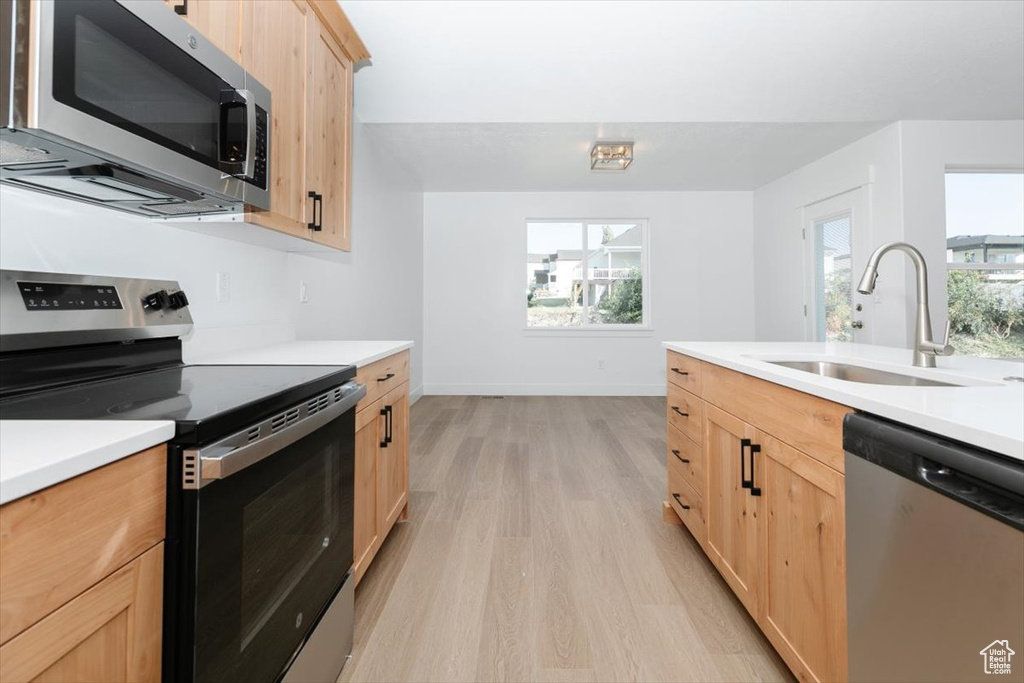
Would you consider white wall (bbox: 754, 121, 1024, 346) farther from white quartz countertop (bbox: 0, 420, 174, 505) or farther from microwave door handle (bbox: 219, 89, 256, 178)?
white quartz countertop (bbox: 0, 420, 174, 505)

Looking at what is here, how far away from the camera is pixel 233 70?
121 centimetres

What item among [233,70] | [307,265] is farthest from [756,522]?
[307,265]

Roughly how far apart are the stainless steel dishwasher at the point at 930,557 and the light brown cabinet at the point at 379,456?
4.48 ft

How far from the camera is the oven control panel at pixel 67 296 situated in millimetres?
982

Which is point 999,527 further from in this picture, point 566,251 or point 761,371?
point 566,251

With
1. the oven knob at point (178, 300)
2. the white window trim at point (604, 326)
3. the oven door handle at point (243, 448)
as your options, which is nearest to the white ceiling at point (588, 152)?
the white window trim at point (604, 326)

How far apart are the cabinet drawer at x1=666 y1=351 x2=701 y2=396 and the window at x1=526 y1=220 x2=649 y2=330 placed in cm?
333

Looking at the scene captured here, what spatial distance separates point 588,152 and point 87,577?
4.21 metres

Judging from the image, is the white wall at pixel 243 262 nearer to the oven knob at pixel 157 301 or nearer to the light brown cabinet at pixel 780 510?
the oven knob at pixel 157 301

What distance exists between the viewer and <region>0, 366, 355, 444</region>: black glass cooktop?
2.41ft

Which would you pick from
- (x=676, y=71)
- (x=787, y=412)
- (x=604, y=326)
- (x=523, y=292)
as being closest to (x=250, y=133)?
(x=787, y=412)

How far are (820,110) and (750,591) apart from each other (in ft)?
11.5

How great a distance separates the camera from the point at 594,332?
5512 mm

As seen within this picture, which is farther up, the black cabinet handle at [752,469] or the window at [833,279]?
the window at [833,279]
